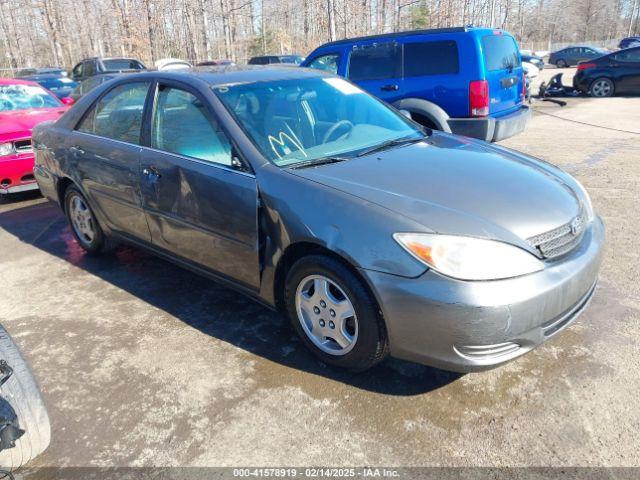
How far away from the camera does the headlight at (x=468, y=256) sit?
2.26 m

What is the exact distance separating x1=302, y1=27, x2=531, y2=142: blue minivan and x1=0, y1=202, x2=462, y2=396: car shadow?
4.16 m

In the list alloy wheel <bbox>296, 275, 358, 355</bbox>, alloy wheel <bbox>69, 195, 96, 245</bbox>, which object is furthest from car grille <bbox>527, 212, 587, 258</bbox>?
alloy wheel <bbox>69, 195, 96, 245</bbox>

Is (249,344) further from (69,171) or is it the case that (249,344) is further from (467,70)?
(467,70)

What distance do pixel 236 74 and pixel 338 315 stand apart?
A: 188cm

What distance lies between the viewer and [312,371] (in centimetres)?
285

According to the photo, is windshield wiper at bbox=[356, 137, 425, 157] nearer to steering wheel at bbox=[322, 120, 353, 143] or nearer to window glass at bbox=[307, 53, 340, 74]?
steering wheel at bbox=[322, 120, 353, 143]

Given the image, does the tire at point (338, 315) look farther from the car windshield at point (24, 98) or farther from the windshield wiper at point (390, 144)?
the car windshield at point (24, 98)

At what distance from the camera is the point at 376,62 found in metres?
7.72

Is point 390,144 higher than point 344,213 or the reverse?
higher

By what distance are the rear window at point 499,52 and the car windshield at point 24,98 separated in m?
6.17

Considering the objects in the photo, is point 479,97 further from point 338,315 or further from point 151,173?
point 338,315

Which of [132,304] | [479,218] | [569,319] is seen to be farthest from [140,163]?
[569,319]

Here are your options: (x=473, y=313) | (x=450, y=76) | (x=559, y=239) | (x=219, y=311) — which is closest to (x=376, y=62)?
(x=450, y=76)

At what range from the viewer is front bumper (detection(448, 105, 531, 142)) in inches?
264
